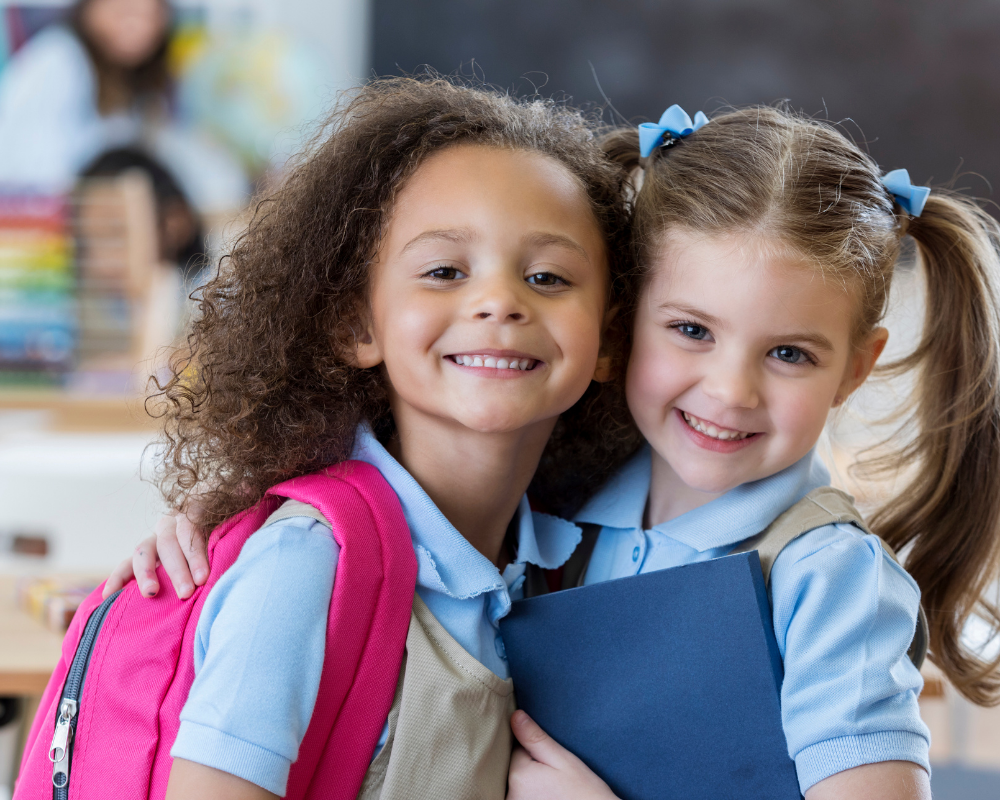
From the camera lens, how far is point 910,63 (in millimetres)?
3100

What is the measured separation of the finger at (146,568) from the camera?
0.90 metres

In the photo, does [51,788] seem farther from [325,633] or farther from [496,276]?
[496,276]

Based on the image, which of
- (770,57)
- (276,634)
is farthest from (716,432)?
(770,57)

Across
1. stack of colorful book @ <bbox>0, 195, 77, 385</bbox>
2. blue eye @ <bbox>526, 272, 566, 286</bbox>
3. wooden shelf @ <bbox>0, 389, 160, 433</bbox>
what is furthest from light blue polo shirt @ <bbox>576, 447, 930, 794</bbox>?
stack of colorful book @ <bbox>0, 195, 77, 385</bbox>

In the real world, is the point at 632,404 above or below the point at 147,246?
above

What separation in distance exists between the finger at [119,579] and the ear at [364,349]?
1.03 feet

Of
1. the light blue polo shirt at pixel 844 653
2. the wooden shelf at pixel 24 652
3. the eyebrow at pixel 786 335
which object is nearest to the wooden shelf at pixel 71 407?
the wooden shelf at pixel 24 652

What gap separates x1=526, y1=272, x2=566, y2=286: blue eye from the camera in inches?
36.8

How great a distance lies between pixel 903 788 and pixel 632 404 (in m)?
0.44

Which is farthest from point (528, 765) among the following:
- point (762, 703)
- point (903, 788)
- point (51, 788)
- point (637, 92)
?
point (637, 92)

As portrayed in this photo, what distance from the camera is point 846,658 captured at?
807 millimetres

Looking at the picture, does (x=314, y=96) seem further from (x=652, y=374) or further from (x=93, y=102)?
(x=652, y=374)

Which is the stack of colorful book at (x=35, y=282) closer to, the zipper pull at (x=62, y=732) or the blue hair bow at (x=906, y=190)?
the zipper pull at (x=62, y=732)

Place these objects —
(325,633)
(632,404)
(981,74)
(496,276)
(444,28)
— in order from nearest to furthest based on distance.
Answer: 1. (325,633)
2. (496,276)
3. (632,404)
4. (981,74)
5. (444,28)
